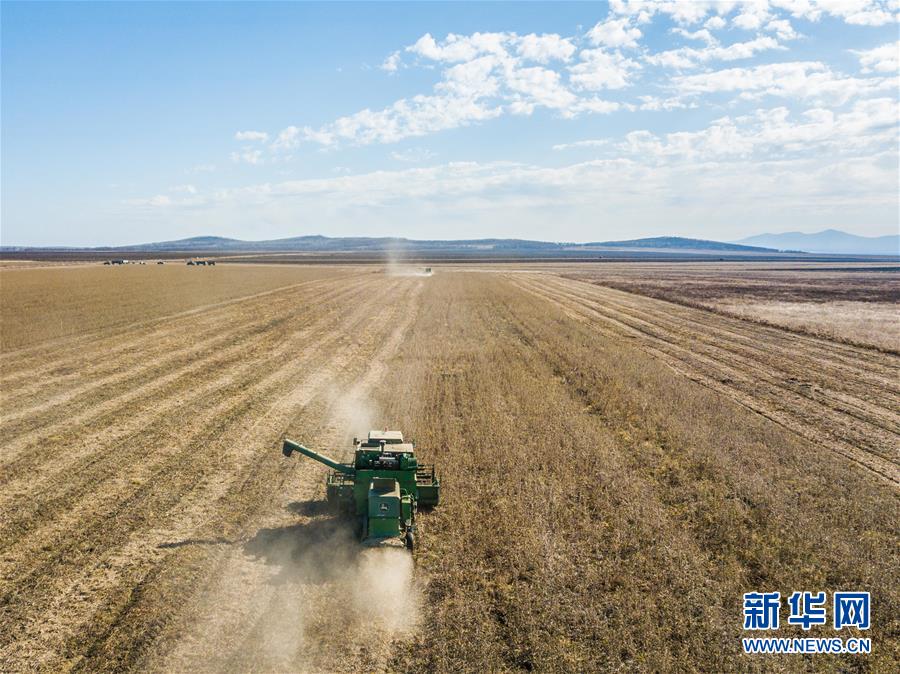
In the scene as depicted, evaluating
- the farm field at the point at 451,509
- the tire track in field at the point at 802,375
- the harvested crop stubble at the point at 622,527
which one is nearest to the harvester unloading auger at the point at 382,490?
the farm field at the point at 451,509

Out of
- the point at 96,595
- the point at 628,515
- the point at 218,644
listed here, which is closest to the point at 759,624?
the point at 628,515

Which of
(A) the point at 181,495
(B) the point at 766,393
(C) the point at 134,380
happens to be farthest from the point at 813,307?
(A) the point at 181,495

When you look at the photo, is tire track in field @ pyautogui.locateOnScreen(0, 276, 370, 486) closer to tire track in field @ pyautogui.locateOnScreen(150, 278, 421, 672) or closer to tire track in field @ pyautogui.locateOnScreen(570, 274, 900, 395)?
tire track in field @ pyautogui.locateOnScreen(150, 278, 421, 672)

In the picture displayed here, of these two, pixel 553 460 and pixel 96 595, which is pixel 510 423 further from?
pixel 96 595

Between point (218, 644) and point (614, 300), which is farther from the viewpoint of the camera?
point (614, 300)

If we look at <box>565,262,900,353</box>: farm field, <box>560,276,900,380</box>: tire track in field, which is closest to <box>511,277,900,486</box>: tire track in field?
<box>560,276,900,380</box>: tire track in field

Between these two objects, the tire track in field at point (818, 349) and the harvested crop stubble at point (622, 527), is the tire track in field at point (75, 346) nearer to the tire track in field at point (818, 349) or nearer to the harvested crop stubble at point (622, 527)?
the harvested crop stubble at point (622, 527)
